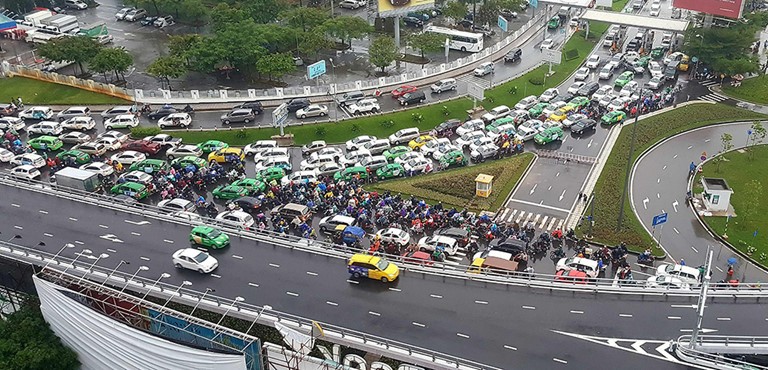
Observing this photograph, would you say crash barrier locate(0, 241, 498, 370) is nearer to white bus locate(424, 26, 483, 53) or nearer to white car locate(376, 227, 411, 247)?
white car locate(376, 227, 411, 247)

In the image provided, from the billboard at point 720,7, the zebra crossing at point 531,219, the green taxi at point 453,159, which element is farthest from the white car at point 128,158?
the billboard at point 720,7

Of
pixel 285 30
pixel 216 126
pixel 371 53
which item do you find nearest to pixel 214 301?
pixel 216 126

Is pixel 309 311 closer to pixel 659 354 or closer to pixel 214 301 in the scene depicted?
pixel 214 301

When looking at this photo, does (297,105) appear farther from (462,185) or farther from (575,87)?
(575,87)

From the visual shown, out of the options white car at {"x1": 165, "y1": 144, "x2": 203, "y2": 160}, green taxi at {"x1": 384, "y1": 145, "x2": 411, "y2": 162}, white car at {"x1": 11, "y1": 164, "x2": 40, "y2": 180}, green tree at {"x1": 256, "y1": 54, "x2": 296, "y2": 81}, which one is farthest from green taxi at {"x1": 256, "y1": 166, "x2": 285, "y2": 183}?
green tree at {"x1": 256, "y1": 54, "x2": 296, "y2": 81}

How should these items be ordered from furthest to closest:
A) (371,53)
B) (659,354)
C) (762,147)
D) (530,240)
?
(371,53) → (762,147) → (530,240) → (659,354)

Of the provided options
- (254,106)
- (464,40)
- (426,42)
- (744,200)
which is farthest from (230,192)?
(464,40)
